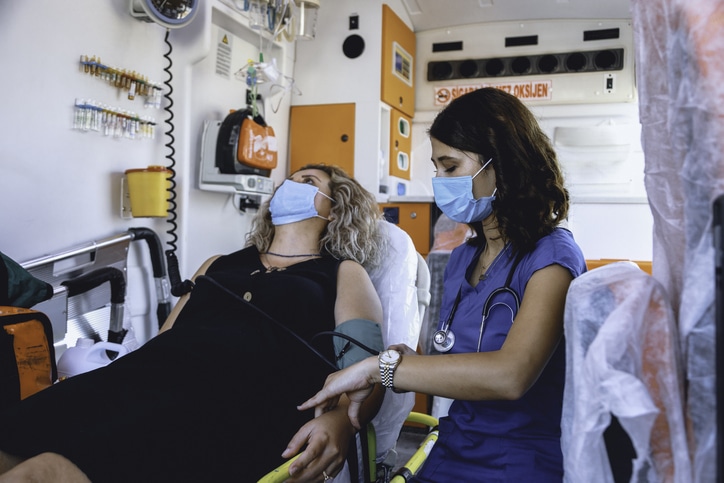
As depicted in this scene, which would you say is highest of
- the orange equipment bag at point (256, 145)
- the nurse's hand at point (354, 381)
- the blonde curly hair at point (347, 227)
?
the orange equipment bag at point (256, 145)

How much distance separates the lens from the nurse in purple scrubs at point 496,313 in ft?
3.62

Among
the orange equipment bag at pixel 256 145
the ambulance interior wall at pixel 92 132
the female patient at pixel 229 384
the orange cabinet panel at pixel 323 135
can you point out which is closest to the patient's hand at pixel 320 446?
the female patient at pixel 229 384

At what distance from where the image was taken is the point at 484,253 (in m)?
1.54

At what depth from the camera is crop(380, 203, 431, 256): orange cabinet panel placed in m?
3.50

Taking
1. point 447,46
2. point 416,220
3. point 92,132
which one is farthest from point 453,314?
point 447,46

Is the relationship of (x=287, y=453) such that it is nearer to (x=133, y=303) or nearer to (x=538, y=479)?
(x=538, y=479)

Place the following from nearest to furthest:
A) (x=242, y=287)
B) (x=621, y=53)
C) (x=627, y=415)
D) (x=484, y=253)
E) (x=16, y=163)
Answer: (x=627, y=415), (x=484, y=253), (x=242, y=287), (x=16, y=163), (x=621, y=53)

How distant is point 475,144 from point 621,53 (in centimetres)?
308

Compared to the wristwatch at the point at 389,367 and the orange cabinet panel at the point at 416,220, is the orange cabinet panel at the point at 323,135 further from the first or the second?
the wristwatch at the point at 389,367

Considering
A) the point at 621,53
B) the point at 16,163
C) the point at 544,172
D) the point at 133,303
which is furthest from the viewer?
the point at 621,53

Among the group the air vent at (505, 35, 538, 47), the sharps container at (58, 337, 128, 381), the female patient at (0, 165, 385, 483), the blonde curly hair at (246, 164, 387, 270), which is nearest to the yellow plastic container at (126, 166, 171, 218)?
the blonde curly hair at (246, 164, 387, 270)

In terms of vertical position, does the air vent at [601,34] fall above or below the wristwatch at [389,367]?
above

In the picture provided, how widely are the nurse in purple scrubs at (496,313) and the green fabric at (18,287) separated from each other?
1.10 m

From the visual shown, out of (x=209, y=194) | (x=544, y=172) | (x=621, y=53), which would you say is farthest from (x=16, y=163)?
(x=621, y=53)
